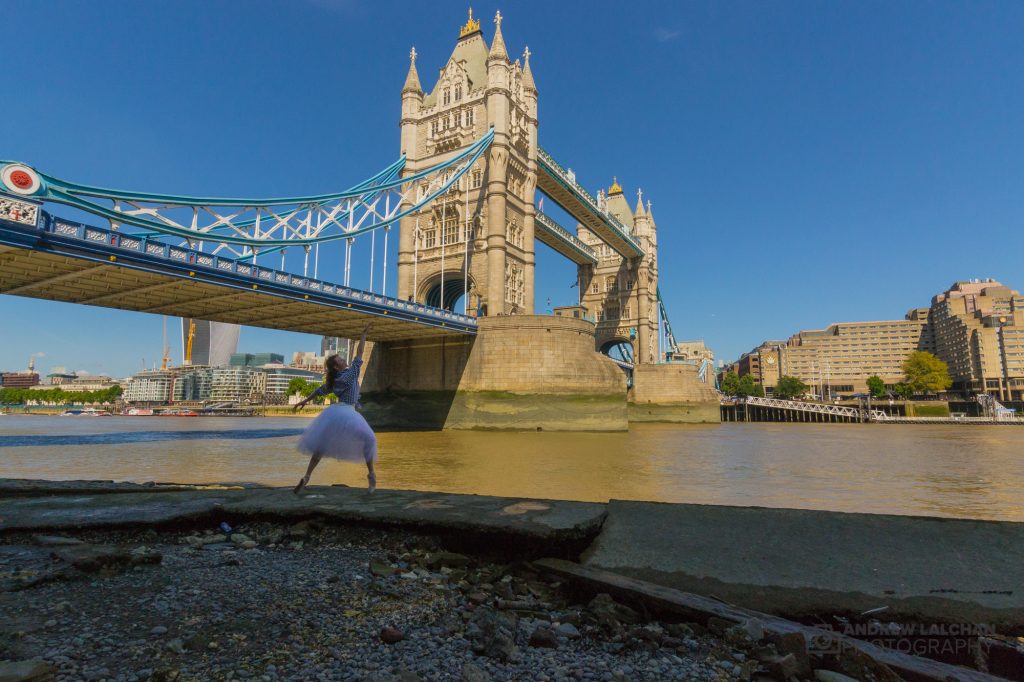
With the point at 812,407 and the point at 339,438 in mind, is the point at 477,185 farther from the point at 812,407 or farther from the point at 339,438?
the point at 812,407

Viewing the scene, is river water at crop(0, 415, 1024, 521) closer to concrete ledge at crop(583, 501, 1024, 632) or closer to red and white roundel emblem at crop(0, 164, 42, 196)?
concrete ledge at crop(583, 501, 1024, 632)

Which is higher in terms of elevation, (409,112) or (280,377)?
(409,112)

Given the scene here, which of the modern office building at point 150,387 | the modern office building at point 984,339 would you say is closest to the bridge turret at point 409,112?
the modern office building at point 984,339

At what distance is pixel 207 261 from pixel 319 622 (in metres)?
19.7

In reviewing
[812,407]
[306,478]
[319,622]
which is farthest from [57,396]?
[319,622]

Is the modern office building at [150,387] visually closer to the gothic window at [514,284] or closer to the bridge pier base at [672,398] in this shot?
the bridge pier base at [672,398]

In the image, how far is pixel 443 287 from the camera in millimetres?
35906

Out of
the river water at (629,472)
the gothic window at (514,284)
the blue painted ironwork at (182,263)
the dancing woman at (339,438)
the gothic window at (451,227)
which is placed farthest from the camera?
the gothic window at (451,227)

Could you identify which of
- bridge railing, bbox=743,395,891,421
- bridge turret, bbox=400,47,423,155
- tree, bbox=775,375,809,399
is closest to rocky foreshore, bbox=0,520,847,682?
bridge turret, bbox=400,47,423,155

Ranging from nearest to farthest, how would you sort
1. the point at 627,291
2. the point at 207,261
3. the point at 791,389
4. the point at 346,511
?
the point at 346,511
the point at 207,261
the point at 627,291
the point at 791,389

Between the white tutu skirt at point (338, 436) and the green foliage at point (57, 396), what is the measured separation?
138 meters

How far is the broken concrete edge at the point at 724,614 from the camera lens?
1747mm

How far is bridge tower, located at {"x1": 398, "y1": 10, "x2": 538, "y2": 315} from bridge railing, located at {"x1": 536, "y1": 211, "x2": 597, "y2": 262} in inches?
304

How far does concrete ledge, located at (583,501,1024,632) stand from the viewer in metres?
2.30
